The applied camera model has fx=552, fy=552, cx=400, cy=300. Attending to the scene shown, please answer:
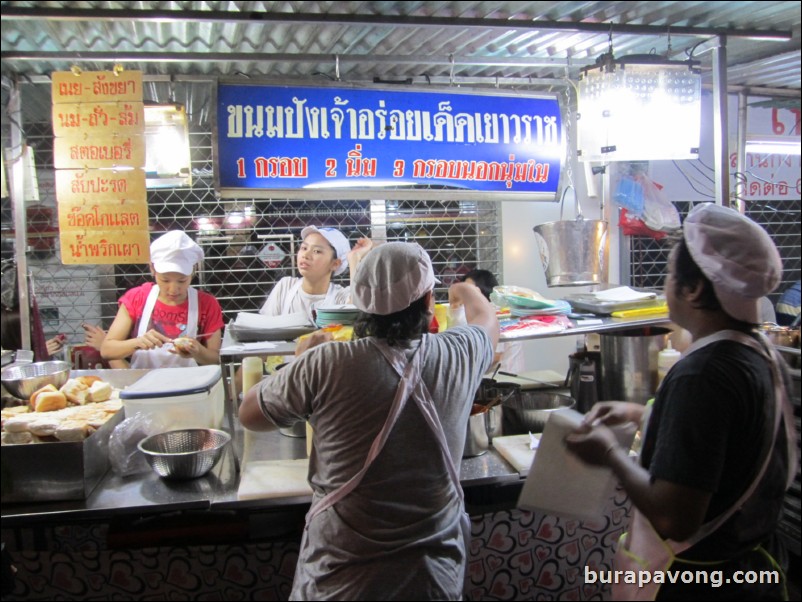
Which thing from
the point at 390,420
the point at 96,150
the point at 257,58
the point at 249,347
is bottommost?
the point at 390,420

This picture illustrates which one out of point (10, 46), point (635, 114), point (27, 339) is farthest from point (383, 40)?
point (27, 339)

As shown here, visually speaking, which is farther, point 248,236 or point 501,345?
point 248,236

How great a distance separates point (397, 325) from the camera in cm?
Result: 152

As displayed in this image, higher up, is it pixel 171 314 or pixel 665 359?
pixel 171 314

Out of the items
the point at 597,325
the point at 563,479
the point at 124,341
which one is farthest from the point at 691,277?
the point at 124,341

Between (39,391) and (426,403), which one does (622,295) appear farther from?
(39,391)

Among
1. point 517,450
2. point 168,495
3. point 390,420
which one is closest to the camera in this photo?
point 390,420

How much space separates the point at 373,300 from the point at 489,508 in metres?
1.05

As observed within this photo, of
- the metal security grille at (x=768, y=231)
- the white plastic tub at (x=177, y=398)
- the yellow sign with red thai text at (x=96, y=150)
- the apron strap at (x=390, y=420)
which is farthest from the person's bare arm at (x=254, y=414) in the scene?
the metal security grille at (x=768, y=231)

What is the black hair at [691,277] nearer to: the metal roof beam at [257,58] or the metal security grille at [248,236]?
the metal roof beam at [257,58]

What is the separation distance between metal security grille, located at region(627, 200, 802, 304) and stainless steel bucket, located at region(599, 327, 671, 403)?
84.0 inches

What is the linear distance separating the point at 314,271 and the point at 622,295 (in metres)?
1.85

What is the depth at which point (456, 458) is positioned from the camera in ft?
5.33

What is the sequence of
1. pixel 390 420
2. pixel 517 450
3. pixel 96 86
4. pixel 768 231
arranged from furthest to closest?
pixel 768 231 < pixel 96 86 < pixel 517 450 < pixel 390 420
